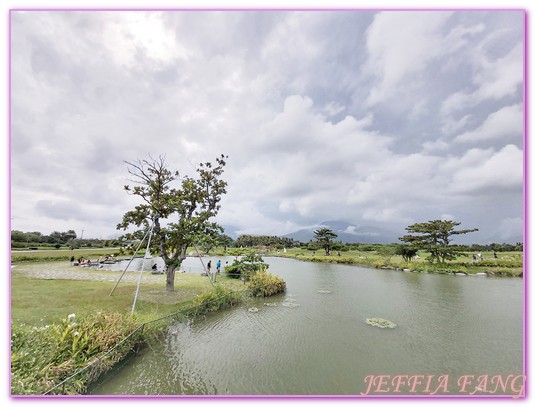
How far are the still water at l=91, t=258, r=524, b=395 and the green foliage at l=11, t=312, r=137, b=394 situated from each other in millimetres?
674

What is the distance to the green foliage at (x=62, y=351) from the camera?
4809mm

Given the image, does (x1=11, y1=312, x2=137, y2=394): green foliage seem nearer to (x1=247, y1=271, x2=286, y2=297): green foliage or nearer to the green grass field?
the green grass field

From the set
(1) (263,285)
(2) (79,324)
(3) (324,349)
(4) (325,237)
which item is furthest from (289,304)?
(4) (325,237)

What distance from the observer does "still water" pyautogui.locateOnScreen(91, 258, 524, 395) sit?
20.6 feet

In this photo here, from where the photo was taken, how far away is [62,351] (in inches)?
229

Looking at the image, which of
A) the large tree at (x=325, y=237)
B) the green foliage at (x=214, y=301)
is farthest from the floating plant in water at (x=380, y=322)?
A: the large tree at (x=325, y=237)

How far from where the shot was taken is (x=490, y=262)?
26734 millimetres

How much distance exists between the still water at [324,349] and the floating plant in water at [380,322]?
34 cm

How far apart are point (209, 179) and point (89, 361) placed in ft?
37.2

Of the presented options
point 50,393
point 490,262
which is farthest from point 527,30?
point 490,262

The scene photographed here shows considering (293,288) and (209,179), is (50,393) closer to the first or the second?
(209,179)

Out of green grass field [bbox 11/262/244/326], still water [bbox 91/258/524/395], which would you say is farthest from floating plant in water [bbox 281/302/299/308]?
green grass field [bbox 11/262/244/326]

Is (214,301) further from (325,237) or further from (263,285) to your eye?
(325,237)

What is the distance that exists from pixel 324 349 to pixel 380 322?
14.4 feet
